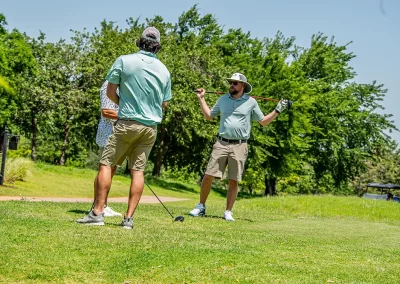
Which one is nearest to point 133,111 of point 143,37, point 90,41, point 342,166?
point 143,37

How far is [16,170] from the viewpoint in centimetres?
1947

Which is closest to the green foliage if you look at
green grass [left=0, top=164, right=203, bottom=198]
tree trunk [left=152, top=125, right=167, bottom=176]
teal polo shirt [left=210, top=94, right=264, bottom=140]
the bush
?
tree trunk [left=152, top=125, right=167, bottom=176]

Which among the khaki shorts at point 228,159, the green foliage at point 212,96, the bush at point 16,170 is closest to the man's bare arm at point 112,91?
the khaki shorts at point 228,159

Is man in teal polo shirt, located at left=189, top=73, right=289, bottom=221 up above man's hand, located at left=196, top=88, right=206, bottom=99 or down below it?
below

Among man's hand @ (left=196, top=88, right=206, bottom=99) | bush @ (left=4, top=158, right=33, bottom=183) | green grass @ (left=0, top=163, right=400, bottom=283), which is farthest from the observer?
bush @ (left=4, top=158, right=33, bottom=183)

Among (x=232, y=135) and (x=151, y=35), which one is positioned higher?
(x=151, y=35)

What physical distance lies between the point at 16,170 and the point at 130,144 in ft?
42.2

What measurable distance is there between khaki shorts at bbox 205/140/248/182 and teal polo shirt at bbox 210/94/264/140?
157mm

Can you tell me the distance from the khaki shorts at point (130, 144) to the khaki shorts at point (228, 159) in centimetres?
316

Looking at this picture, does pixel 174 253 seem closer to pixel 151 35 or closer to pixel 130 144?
pixel 130 144

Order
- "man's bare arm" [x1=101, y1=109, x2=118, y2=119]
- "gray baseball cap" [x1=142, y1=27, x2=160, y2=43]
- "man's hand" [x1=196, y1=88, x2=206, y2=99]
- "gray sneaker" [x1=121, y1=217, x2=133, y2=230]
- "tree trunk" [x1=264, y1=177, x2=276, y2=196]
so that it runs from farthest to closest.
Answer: "tree trunk" [x1=264, y1=177, x2=276, y2=196] → "man's hand" [x1=196, y1=88, x2=206, y2=99] → "man's bare arm" [x1=101, y1=109, x2=118, y2=119] → "gray baseball cap" [x1=142, y1=27, x2=160, y2=43] → "gray sneaker" [x1=121, y1=217, x2=133, y2=230]

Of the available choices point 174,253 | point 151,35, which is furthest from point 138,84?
point 174,253

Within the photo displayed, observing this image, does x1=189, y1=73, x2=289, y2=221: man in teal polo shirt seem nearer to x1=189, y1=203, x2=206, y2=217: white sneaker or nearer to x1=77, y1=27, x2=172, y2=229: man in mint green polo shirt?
x1=189, y1=203, x2=206, y2=217: white sneaker

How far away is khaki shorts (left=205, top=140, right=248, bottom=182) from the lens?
34.5 ft
